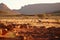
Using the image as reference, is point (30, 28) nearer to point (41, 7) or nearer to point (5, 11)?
point (5, 11)

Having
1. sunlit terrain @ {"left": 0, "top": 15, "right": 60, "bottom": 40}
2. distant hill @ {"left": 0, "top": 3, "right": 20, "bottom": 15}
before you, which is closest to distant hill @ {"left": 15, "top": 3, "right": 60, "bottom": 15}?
distant hill @ {"left": 0, "top": 3, "right": 20, "bottom": 15}

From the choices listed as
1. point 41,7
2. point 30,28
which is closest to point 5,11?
point 30,28

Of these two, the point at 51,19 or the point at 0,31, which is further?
the point at 0,31

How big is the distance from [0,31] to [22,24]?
0.45 meters

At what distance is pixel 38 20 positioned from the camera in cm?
326

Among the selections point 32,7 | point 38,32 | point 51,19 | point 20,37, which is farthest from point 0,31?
point 32,7

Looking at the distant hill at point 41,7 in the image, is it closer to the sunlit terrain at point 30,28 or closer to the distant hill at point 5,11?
the distant hill at point 5,11

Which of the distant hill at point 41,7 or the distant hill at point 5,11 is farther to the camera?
the distant hill at point 41,7

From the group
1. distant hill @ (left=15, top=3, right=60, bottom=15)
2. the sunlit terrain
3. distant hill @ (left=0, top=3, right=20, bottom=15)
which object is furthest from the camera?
distant hill @ (left=15, top=3, right=60, bottom=15)

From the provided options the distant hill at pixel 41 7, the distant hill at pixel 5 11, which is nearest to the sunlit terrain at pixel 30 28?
the distant hill at pixel 5 11

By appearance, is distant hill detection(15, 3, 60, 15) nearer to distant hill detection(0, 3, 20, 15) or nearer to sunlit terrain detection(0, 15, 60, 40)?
distant hill detection(0, 3, 20, 15)

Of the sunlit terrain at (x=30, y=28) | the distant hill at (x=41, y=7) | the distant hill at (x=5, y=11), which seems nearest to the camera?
the sunlit terrain at (x=30, y=28)

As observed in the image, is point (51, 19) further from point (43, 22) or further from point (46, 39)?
point (46, 39)

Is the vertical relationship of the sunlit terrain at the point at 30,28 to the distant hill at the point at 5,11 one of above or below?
below
